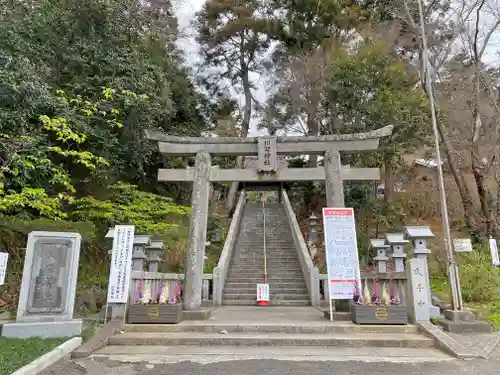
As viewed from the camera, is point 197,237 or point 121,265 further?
point 197,237

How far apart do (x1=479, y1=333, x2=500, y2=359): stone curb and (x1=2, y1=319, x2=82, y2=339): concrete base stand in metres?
6.20

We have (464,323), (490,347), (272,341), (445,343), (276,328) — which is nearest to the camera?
(445,343)

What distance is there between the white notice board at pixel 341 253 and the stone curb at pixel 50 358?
178 inches

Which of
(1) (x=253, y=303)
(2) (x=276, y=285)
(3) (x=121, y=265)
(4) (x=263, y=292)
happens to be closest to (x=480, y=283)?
(2) (x=276, y=285)

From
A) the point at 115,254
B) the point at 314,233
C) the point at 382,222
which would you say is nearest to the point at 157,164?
the point at 314,233

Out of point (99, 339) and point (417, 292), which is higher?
point (417, 292)

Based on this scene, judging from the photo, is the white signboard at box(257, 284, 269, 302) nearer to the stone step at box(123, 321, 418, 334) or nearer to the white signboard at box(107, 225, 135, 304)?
the stone step at box(123, 321, 418, 334)

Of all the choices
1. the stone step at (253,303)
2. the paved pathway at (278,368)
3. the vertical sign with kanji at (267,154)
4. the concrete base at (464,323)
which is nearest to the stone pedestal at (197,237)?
the vertical sign with kanji at (267,154)

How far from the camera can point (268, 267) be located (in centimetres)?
1205

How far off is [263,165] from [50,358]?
5.42 m

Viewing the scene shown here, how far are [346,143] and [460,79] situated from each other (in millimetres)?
10569

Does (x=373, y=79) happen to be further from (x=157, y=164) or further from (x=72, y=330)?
(x=72, y=330)

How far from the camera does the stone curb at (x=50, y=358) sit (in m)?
4.12

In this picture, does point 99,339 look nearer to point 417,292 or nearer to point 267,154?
point 267,154
